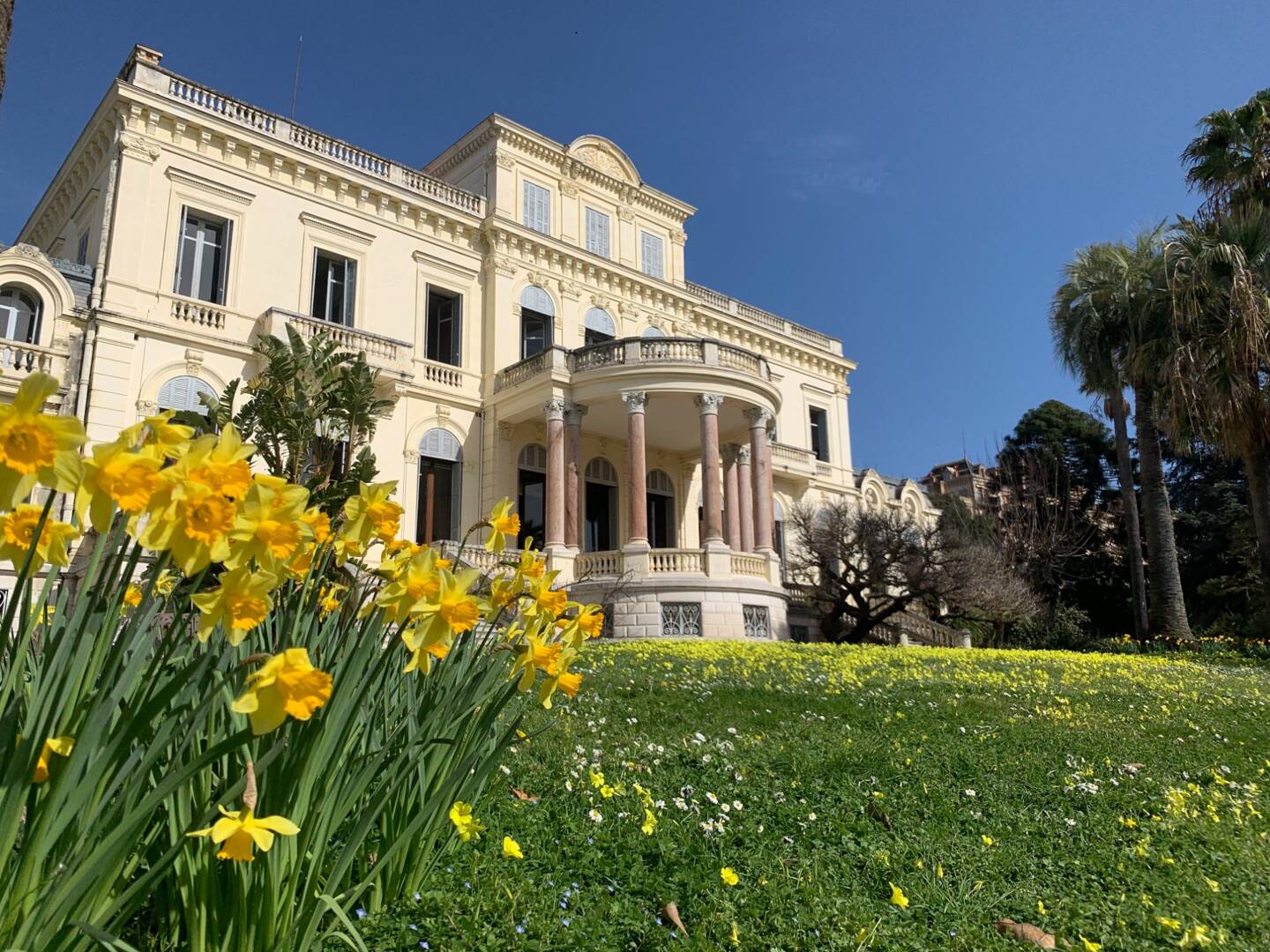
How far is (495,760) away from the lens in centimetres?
263

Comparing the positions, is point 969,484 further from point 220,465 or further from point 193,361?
point 220,465

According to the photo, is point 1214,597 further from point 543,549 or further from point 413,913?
point 413,913

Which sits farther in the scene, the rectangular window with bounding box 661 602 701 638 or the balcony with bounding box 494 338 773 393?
the balcony with bounding box 494 338 773 393

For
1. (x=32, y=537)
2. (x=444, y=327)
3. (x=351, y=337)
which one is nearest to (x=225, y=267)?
(x=351, y=337)

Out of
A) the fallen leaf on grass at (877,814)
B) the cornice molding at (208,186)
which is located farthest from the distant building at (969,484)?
the fallen leaf on grass at (877,814)

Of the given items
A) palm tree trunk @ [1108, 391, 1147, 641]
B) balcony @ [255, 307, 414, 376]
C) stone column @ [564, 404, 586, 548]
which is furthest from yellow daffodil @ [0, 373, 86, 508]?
Answer: palm tree trunk @ [1108, 391, 1147, 641]

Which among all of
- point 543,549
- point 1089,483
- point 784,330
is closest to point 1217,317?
point 784,330

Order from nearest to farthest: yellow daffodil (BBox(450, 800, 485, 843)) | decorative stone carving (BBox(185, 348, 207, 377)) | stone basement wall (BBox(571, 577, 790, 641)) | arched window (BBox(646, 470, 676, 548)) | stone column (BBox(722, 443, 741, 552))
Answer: yellow daffodil (BBox(450, 800, 485, 843)), decorative stone carving (BBox(185, 348, 207, 377)), stone basement wall (BBox(571, 577, 790, 641)), stone column (BBox(722, 443, 741, 552)), arched window (BBox(646, 470, 676, 548))

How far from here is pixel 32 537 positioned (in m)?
1.58

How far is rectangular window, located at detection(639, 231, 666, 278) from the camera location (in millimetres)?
26250

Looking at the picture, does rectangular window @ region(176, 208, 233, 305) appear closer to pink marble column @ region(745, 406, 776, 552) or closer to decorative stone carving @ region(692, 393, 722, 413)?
decorative stone carving @ region(692, 393, 722, 413)

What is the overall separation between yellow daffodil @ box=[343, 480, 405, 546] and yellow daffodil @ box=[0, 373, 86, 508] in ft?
3.04

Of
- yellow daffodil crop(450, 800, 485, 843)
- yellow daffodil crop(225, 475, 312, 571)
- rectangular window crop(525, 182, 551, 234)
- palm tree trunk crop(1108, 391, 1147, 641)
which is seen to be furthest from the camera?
rectangular window crop(525, 182, 551, 234)

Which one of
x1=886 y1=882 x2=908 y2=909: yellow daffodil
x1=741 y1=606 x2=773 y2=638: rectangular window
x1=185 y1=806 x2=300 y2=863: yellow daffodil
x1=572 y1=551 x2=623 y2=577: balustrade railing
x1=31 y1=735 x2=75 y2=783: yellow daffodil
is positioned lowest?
x1=886 y1=882 x2=908 y2=909: yellow daffodil
